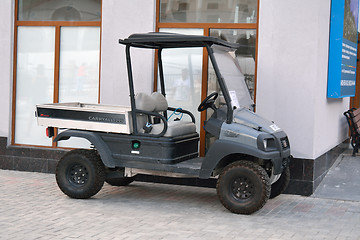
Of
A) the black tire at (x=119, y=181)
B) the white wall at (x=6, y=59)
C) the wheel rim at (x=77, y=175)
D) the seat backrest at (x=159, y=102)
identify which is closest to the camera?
the wheel rim at (x=77, y=175)

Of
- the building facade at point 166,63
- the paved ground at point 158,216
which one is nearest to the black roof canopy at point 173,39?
the building facade at point 166,63

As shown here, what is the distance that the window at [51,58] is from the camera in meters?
10.0

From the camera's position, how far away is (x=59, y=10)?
1019 cm

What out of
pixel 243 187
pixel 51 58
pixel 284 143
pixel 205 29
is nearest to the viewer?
pixel 243 187

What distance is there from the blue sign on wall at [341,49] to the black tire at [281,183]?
200 centimetres

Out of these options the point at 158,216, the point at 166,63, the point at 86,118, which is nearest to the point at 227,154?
the point at 158,216

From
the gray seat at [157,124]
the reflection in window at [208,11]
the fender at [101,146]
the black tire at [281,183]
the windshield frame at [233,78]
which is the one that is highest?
the reflection in window at [208,11]

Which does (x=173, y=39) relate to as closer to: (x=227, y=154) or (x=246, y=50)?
(x=227, y=154)

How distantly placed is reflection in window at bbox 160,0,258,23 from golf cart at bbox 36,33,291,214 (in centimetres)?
117

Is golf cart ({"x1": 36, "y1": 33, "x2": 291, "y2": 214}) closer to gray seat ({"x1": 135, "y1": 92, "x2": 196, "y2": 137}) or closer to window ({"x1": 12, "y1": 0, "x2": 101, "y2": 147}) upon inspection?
gray seat ({"x1": 135, "y1": 92, "x2": 196, "y2": 137})

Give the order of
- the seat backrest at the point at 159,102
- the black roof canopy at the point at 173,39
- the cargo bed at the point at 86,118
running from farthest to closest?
the seat backrest at the point at 159,102 < the cargo bed at the point at 86,118 < the black roof canopy at the point at 173,39

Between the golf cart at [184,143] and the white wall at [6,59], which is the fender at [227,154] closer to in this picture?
the golf cart at [184,143]

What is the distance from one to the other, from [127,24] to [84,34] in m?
0.96

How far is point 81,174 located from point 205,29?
303cm
